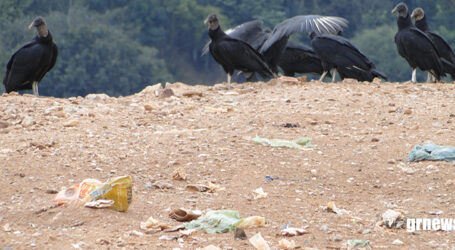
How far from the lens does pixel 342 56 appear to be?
28.1 ft

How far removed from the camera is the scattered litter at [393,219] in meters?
3.76

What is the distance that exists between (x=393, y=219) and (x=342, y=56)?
4.98m

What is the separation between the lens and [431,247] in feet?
11.5

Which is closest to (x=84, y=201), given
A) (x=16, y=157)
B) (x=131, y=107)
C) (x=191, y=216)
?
(x=191, y=216)

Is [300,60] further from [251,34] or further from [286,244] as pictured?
[286,244]

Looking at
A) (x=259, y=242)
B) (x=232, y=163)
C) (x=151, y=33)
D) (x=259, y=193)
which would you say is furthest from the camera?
(x=151, y=33)

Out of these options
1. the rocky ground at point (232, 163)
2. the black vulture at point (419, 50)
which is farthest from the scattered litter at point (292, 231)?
the black vulture at point (419, 50)

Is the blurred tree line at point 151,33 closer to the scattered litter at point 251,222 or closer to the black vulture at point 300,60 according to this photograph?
the black vulture at point 300,60

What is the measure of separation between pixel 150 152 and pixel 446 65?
482 cm

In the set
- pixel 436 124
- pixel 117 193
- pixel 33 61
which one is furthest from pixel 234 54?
pixel 117 193

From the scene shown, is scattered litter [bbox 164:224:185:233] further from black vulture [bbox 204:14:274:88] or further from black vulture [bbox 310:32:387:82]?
black vulture [bbox 310:32:387:82]

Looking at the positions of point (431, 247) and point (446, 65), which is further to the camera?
point (446, 65)

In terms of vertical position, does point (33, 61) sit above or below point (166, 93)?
above

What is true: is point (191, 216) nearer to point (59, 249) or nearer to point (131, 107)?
point (59, 249)
